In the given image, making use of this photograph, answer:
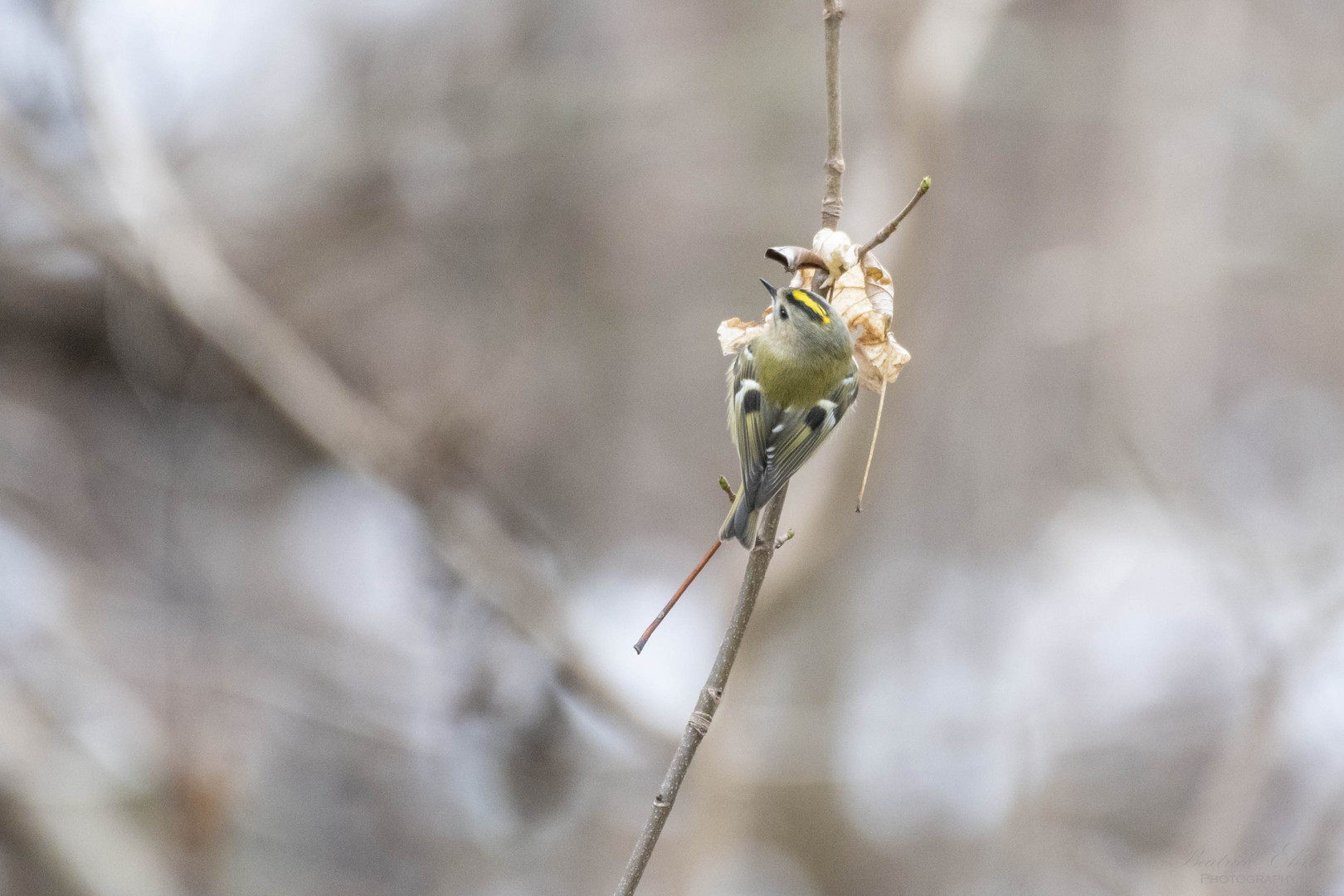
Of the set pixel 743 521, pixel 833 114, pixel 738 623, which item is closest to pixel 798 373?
pixel 743 521

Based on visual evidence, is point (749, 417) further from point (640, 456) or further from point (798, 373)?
point (640, 456)

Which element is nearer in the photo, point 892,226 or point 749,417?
point 892,226

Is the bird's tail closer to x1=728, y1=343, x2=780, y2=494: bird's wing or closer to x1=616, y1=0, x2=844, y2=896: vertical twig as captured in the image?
x1=728, y1=343, x2=780, y2=494: bird's wing

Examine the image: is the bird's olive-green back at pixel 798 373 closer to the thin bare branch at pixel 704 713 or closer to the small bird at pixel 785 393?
the small bird at pixel 785 393

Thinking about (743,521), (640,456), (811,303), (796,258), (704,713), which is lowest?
(704,713)

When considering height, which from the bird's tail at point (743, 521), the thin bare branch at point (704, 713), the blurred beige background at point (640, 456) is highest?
the blurred beige background at point (640, 456)

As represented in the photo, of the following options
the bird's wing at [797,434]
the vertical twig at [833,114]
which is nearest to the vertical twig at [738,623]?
the vertical twig at [833,114]

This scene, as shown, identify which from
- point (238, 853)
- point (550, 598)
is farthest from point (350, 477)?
point (238, 853)

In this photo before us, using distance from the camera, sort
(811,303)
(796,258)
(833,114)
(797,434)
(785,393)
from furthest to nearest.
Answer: (785,393)
(797,434)
(811,303)
(796,258)
(833,114)
